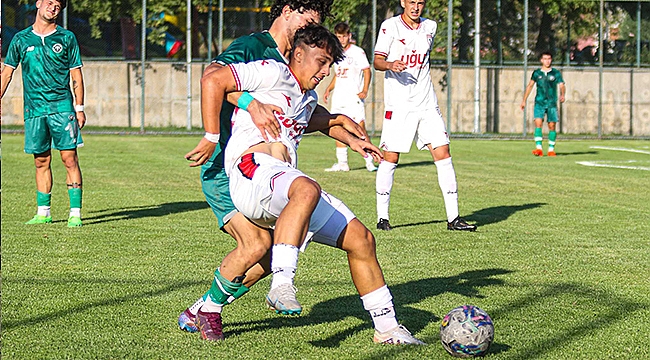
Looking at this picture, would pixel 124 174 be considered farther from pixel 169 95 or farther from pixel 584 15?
pixel 584 15

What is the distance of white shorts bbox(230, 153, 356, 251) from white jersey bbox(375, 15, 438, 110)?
550 cm

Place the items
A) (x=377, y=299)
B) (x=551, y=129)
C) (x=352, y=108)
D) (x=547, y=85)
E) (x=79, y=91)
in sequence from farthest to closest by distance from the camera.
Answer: (x=547, y=85)
(x=551, y=129)
(x=352, y=108)
(x=79, y=91)
(x=377, y=299)

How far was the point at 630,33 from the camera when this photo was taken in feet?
101

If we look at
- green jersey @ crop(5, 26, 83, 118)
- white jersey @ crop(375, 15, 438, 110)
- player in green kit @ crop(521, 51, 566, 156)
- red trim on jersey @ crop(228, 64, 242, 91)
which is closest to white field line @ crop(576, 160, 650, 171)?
player in green kit @ crop(521, 51, 566, 156)

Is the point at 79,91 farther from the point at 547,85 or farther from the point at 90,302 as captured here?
the point at 547,85

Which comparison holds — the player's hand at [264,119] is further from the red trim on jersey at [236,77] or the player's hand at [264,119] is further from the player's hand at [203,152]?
the player's hand at [203,152]

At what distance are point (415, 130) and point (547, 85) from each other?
12.4 metres

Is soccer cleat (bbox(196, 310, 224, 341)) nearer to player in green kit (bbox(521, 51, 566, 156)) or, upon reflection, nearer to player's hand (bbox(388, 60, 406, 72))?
player's hand (bbox(388, 60, 406, 72))

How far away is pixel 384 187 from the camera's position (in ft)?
33.2

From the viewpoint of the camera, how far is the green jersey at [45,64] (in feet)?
32.5

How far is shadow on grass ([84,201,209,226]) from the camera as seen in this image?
34.6 ft

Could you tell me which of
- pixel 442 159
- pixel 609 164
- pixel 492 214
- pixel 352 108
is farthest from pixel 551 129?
pixel 442 159

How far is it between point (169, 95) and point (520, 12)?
443 inches

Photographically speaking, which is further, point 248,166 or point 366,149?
point 366,149
